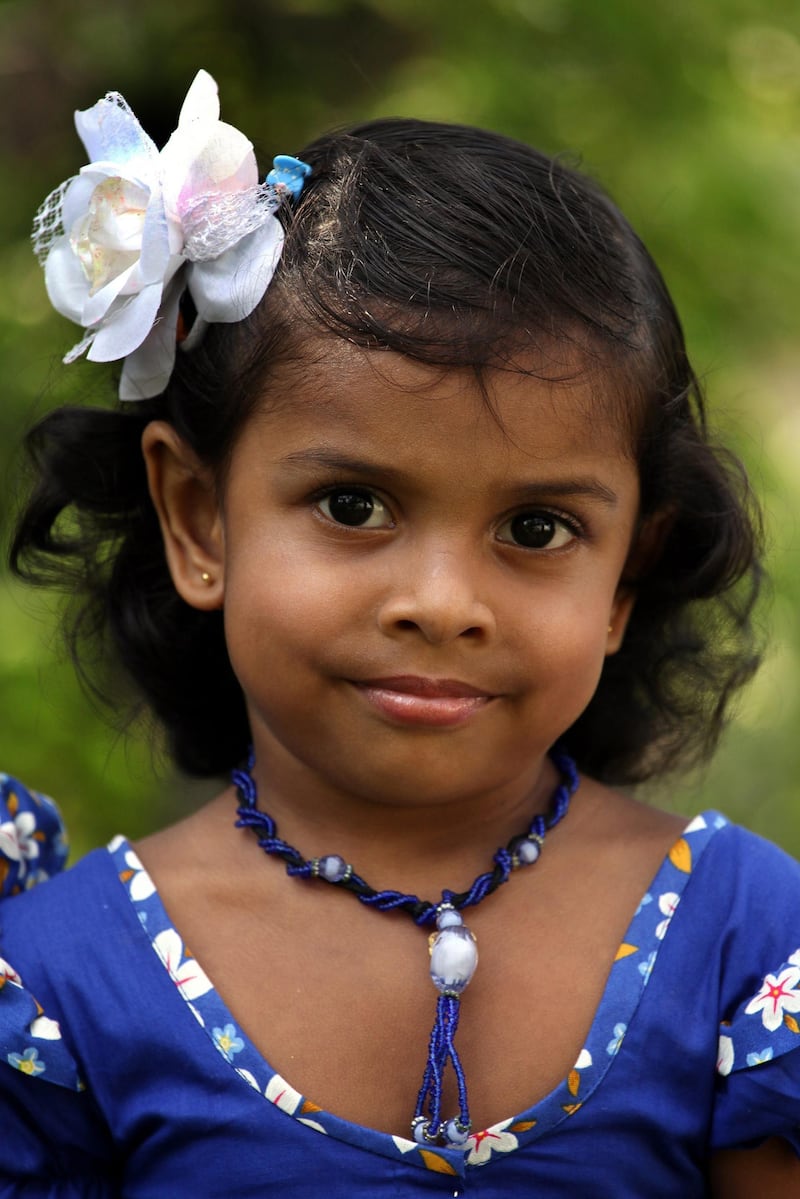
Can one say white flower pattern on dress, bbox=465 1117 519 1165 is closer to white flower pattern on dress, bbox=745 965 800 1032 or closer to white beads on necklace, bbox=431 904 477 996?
white beads on necklace, bbox=431 904 477 996

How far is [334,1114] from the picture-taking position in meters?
1.83

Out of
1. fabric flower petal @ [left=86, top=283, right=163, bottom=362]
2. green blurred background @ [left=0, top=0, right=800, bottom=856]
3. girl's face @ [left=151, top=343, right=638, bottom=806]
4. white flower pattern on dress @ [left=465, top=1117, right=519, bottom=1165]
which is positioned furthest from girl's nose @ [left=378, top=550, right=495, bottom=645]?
green blurred background @ [left=0, top=0, right=800, bottom=856]

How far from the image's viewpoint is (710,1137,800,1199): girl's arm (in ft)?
6.07

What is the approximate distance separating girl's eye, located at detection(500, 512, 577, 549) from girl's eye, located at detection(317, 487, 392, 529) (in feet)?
0.48

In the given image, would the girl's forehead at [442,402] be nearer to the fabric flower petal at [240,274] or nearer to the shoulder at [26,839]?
the fabric flower petal at [240,274]

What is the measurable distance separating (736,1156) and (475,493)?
2.85ft

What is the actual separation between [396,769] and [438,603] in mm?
239

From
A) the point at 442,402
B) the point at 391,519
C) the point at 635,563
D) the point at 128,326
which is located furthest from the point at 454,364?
the point at 635,563

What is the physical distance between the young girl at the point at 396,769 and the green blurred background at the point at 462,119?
33.9 inches

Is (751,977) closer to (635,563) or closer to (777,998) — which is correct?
(777,998)

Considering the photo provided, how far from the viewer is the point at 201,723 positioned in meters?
2.46

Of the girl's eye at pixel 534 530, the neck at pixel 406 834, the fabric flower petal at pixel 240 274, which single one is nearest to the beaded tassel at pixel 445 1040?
the neck at pixel 406 834

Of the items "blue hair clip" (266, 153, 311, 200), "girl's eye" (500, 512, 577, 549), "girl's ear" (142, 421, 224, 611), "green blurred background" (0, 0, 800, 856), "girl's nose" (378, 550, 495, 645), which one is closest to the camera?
"girl's nose" (378, 550, 495, 645)

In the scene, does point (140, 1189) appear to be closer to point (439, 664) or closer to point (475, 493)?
point (439, 664)
